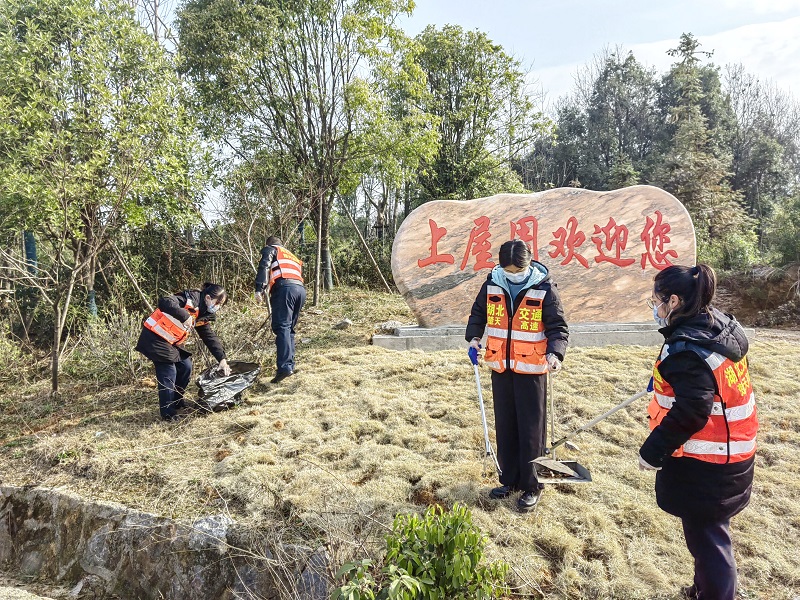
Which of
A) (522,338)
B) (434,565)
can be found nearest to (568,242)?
(522,338)

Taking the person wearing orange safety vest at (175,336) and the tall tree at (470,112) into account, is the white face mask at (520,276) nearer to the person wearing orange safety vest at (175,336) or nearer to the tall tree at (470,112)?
the person wearing orange safety vest at (175,336)

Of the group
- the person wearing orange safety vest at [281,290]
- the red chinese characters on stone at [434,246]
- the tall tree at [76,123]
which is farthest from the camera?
the red chinese characters on stone at [434,246]

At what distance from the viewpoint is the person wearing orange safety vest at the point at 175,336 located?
14.2 ft

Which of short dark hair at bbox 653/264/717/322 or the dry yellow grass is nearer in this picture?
short dark hair at bbox 653/264/717/322

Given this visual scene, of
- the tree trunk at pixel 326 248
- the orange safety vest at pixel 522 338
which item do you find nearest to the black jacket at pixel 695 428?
the orange safety vest at pixel 522 338

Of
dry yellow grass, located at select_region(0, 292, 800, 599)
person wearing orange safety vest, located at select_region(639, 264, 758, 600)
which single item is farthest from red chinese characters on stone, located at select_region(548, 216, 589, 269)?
person wearing orange safety vest, located at select_region(639, 264, 758, 600)

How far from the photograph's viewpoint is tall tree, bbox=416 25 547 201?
38.0 ft

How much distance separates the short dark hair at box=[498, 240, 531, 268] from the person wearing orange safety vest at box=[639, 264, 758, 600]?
854mm

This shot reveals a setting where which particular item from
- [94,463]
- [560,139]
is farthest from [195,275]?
[560,139]

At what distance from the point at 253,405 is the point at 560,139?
20.3 meters

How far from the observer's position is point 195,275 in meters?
9.43

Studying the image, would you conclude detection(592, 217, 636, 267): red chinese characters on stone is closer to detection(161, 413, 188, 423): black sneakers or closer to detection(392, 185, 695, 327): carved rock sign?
detection(392, 185, 695, 327): carved rock sign

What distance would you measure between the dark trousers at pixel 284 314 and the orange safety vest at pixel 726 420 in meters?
3.66

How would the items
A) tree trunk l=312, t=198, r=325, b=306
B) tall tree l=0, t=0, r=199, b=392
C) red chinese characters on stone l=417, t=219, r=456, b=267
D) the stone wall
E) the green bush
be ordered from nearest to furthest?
the green bush → the stone wall → tall tree l=0, t=0, r=199, b=392 → red chinese characters on stone l=417, t=219, r=456, b=267 → tree trunk l=312, t=198, r=325, b=306
